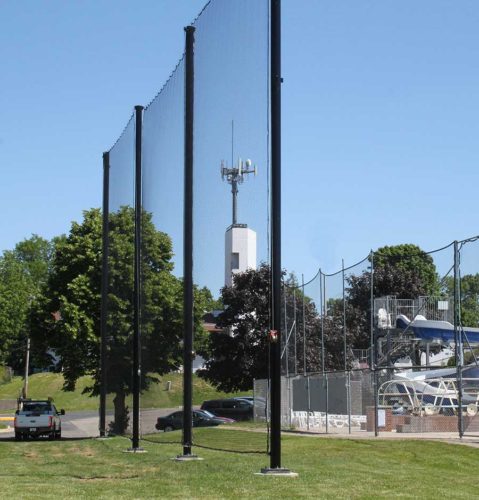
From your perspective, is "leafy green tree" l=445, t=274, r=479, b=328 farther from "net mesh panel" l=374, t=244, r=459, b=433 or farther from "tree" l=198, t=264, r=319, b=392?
"tree" l=198, t=264, r=319, b=392

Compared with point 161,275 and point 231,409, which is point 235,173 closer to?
point 161,275

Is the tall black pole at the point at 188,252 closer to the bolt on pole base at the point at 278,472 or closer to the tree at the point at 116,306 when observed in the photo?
the tree at the point at 116,306

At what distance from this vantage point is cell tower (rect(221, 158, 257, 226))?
14.8 m

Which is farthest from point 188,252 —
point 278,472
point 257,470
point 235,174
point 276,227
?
point 278,472

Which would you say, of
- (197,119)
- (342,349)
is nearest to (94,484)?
(197,119)

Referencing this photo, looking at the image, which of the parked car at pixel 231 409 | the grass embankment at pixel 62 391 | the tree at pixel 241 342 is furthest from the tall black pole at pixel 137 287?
the grass embankment at pixel 62 391

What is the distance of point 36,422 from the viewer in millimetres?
38000

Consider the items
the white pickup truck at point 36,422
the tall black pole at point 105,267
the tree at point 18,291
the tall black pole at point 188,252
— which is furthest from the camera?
the tree at point 18,291

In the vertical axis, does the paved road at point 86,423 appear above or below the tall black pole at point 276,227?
below

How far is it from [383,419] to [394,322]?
285cm

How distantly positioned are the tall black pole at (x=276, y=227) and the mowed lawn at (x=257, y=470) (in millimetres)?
771

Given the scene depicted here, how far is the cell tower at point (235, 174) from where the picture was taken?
14.8 meters

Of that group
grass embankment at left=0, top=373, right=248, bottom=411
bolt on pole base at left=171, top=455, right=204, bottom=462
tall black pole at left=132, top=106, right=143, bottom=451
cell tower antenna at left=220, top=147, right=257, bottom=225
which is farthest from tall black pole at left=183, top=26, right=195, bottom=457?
grass embankment at left=0, top=373, right=248, bottom=411

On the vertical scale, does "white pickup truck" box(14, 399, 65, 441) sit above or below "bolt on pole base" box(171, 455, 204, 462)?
above
